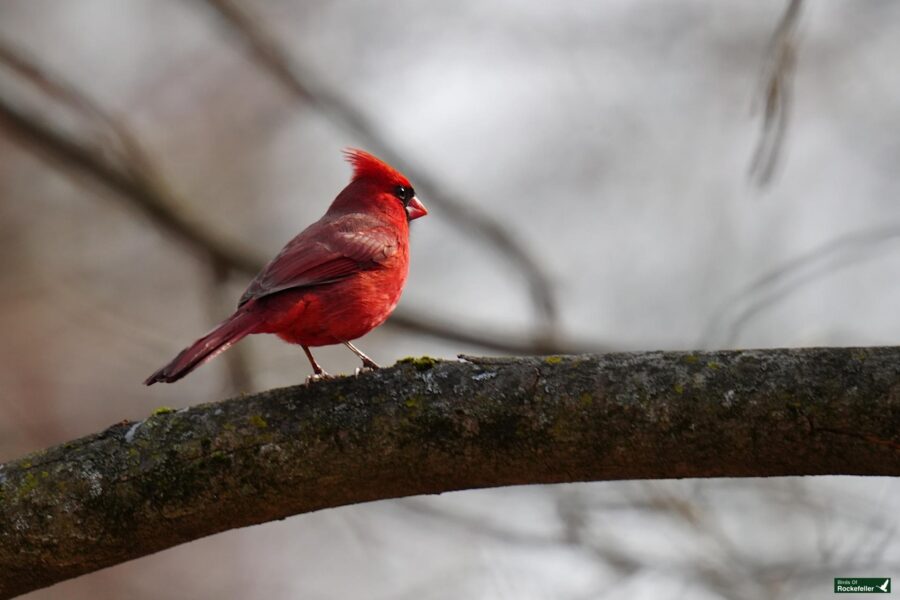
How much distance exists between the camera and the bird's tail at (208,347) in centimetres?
292

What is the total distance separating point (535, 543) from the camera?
4.51 metres

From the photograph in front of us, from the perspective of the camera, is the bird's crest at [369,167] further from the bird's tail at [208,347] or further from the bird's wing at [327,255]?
the bird's tail at [208,347]

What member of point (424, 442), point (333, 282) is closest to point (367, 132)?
point (333, 282)

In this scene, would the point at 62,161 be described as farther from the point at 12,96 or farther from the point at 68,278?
the point at 68,278

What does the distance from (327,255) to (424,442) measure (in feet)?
4.56

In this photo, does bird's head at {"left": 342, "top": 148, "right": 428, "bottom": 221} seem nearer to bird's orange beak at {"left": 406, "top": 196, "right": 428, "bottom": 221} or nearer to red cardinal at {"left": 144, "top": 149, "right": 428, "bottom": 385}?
bird's orange beak at {"left": 406, "top": 196, "right": 428, "bottom": 221}

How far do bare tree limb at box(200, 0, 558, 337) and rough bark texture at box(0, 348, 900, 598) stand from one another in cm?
242

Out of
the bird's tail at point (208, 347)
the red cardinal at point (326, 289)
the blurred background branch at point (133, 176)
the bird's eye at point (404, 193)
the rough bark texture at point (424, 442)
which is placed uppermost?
the bird's eye at point (404, 193)

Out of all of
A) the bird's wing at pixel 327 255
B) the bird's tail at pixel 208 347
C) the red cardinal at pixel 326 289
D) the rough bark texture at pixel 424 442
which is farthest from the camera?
the bird's wing at pixel 327 255

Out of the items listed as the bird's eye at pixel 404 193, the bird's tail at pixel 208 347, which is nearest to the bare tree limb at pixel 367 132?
the bird's eye at pixel 404 193

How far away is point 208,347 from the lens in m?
3.12

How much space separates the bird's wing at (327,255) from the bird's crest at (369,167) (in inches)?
16.8

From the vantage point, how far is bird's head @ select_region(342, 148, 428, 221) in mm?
4543

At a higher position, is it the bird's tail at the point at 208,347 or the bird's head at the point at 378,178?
the bird's head at the point at 378,178
